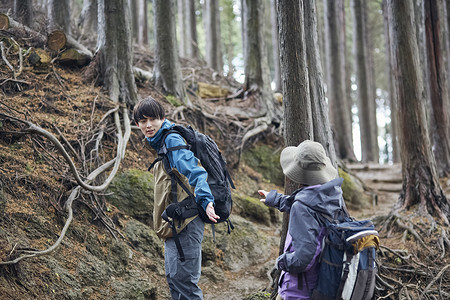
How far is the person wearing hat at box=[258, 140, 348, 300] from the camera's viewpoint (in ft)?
9.15

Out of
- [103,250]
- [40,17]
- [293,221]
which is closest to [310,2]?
[293,221]

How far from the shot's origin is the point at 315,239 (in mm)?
2787

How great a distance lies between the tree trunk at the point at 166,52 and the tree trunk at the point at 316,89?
3881 mm

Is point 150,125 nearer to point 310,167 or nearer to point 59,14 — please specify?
point 310,167

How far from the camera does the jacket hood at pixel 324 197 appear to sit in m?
2.86

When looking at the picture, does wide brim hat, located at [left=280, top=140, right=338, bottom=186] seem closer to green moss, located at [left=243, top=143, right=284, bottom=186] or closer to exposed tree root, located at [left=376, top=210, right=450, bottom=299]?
exposed tree root, located at [left=376, top=210, right=450, bottom=299]

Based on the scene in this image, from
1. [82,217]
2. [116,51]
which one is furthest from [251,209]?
[116,51]

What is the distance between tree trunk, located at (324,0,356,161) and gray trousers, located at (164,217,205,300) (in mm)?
11976

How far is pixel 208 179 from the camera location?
3561 mm

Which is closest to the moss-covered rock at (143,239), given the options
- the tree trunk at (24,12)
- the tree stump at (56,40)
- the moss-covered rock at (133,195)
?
the moss-covered rock at (133,195)

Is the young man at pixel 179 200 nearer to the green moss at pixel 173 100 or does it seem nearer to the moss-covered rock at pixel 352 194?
the green moss at pixel 173 100

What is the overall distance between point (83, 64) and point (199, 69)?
6189 mm

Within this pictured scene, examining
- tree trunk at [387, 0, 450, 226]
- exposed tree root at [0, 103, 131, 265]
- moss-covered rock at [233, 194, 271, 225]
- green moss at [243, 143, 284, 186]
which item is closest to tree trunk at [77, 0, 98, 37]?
exposed tree root at [0, 103, 131, 265]

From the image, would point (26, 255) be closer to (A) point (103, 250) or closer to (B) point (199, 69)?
(A) point (103, 250)
